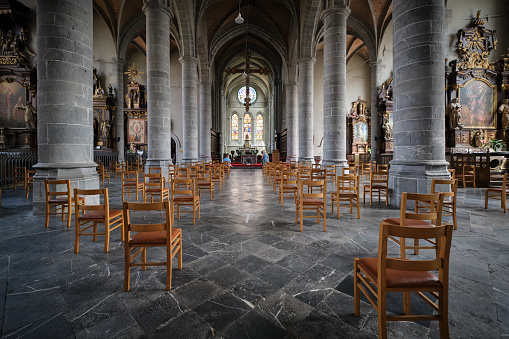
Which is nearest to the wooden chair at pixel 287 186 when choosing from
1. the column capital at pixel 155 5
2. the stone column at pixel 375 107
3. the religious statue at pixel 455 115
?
the column capital at pixel 155 5

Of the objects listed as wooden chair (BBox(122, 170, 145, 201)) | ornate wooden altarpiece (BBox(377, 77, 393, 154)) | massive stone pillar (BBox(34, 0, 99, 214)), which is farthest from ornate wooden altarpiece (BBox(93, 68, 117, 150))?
ornate wooden altarpiece (BBox(377, 77, 393, 154))

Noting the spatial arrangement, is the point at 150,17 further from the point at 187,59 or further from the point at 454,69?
the point at 454,69

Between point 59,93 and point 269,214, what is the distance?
15.7 ft

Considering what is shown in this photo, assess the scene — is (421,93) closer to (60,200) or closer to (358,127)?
(60,200)

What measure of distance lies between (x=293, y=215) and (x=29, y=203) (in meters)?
6.45

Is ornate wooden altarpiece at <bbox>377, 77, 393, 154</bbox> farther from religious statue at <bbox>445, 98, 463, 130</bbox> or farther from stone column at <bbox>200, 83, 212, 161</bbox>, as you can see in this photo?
stone column at <bbox>200, 83, 212, 161</bbox>

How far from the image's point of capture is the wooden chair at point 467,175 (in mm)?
8703

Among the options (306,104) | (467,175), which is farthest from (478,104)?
(306,104)

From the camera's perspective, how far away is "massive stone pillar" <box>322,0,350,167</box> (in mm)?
9703

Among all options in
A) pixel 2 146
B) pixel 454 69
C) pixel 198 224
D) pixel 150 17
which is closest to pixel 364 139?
pixel 454 69

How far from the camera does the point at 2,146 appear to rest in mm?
14766

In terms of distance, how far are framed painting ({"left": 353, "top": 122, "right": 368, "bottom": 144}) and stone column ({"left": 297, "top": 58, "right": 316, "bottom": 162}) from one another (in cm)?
675

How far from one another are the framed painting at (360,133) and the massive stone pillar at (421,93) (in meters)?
14.9

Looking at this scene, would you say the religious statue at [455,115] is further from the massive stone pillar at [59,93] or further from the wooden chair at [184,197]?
the massive stone pillar at [59,93]
